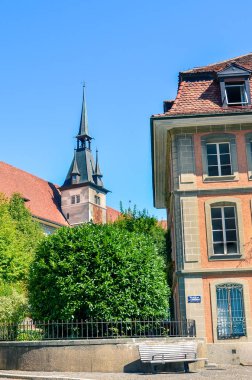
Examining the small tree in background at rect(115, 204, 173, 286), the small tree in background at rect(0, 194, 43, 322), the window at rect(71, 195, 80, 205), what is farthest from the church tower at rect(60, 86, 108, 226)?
the small tree in background at rect(115, 204, 173, 286)

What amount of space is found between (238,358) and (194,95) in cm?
1100

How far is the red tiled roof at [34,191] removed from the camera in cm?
7350

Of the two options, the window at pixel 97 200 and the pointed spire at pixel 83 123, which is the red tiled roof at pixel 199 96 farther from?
the pointed spire at pixel 83 123

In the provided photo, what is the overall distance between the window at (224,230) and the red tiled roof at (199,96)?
13.3 ft

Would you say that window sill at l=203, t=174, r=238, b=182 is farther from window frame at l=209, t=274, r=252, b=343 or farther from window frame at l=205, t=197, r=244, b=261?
window frame at l=209, t=274, r=252, b=343

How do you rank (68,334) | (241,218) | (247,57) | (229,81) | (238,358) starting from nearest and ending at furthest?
(68,334)
(238,358)
(241,218)
(229,81)
(247,57)

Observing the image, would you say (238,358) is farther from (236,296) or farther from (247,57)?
(247,57)

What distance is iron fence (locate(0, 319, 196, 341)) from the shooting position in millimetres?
16562

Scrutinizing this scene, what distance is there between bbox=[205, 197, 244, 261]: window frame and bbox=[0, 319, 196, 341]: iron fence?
2.98 m

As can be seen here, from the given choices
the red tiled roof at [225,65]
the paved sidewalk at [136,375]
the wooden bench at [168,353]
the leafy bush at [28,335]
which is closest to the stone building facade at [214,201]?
the red tiled roof at [225,65]

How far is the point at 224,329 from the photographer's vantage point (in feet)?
62.4

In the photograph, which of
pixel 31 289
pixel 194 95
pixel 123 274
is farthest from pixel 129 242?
pixel 194 95

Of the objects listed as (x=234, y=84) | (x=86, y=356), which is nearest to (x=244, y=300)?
(x=86, y=356)

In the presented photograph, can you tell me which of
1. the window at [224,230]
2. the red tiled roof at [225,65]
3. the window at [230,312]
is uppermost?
the red tiled roof at [225,65]
